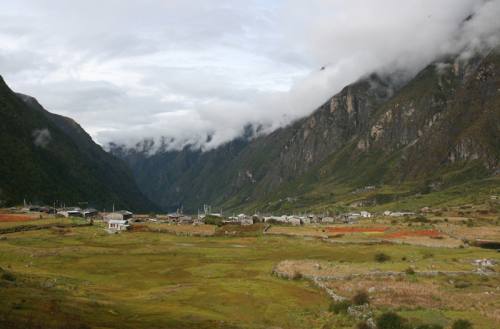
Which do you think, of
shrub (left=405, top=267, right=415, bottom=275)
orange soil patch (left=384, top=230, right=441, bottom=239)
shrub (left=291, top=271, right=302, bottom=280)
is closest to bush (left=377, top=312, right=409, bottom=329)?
shrub (left=405, top=267, right=415, bottom=275)

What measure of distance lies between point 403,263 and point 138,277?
138 ft

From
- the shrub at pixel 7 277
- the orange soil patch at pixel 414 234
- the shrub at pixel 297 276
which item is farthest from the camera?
the orange soil patch at pixel 414 234

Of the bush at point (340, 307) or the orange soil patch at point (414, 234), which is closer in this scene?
the bush at point (340, 307)

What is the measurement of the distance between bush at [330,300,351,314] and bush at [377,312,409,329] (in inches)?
324

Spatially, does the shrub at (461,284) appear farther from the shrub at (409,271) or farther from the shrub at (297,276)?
the shrub at (297,276)

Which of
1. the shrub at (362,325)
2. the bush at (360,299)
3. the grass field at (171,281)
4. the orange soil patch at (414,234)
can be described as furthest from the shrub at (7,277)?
the orange soil patch at (414,234)

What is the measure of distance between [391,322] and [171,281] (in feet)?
133

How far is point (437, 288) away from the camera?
66.5m

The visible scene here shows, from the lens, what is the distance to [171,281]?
264 feet

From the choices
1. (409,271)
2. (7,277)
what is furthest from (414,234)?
(7,277)

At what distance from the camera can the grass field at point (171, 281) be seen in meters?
47.9

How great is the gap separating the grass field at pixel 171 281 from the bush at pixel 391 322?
14.0 feet

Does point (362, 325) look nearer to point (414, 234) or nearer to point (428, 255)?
point (428, 255)

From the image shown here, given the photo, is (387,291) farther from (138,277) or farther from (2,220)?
(2,220)
